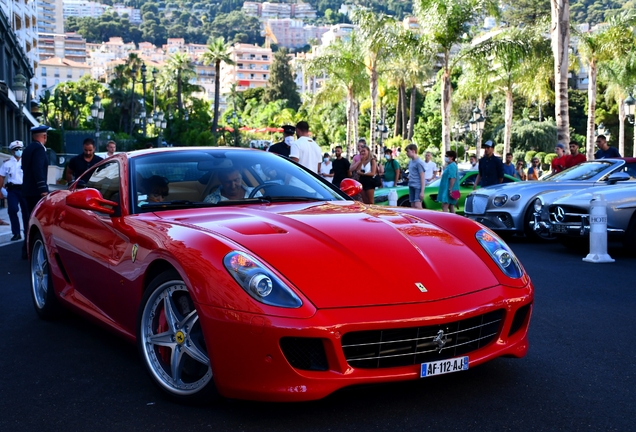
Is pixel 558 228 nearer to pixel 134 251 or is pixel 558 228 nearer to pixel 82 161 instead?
pixel 82 161

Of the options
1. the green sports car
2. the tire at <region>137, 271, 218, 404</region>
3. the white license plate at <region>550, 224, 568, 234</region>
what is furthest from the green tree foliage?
the tire at <region>137, 271, 218, 404</region>

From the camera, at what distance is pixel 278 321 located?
11.1 feet

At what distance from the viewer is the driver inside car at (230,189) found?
490 cm

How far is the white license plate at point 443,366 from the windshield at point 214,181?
5.78 ft

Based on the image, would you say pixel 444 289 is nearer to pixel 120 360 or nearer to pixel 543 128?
pixel 120 360

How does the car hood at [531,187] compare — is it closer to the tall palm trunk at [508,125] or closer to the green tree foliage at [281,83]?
the tall palm trunk at [508,125]

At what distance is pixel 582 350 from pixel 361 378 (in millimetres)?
2138

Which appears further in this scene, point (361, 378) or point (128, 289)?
point (128, 289)

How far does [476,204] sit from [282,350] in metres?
10.2

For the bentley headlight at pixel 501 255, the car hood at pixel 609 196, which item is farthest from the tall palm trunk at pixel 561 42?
the bentley headlight at pixel 501 255

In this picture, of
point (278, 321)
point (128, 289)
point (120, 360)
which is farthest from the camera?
point (120, 360)

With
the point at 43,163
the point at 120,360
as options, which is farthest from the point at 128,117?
the point at 120,360

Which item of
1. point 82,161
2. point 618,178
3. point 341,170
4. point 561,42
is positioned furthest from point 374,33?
Answer: point 82,161

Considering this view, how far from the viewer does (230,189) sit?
196 inches
